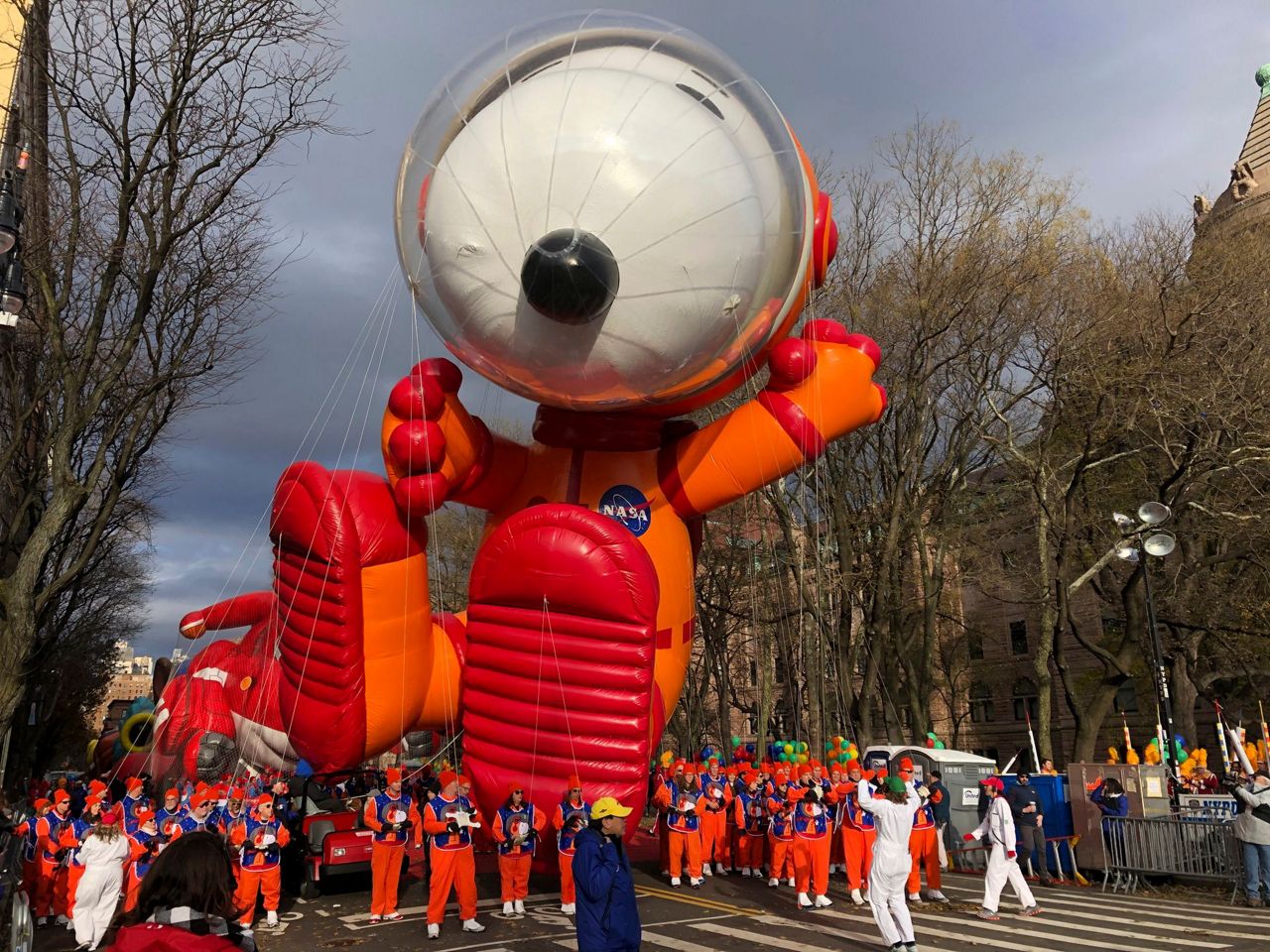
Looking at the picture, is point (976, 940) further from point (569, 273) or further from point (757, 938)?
point (569, 273)

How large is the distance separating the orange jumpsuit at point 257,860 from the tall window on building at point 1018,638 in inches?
1468

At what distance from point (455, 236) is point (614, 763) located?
4362 millimetres

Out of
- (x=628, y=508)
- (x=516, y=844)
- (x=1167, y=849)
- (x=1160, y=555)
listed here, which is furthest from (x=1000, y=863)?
(x=1160, y=555)

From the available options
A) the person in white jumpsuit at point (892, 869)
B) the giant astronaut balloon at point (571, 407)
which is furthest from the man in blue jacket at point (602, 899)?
the person in white jumpsuit at point (892, 869)

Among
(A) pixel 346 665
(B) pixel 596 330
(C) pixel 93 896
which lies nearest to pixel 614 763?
(A) pixel 346 665

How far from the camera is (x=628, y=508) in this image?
8.85 metres

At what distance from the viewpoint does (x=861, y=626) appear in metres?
22.3

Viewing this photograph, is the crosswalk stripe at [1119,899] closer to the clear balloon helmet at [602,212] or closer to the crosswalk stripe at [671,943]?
the crosswalk stripe at [671,943]

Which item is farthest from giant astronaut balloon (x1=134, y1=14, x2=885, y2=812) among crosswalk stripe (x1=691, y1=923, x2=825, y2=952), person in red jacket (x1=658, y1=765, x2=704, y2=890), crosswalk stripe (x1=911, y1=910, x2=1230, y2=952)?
crosswalk stripe (x1=911, y1=910, x2=1230, y2=952)

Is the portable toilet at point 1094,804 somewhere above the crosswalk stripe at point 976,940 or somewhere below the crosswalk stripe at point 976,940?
above

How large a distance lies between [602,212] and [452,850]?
6136 mm

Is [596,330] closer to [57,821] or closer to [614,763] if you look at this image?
[614,763]

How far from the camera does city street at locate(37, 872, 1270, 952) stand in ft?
27.5

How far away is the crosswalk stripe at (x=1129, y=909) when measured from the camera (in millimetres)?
9037
